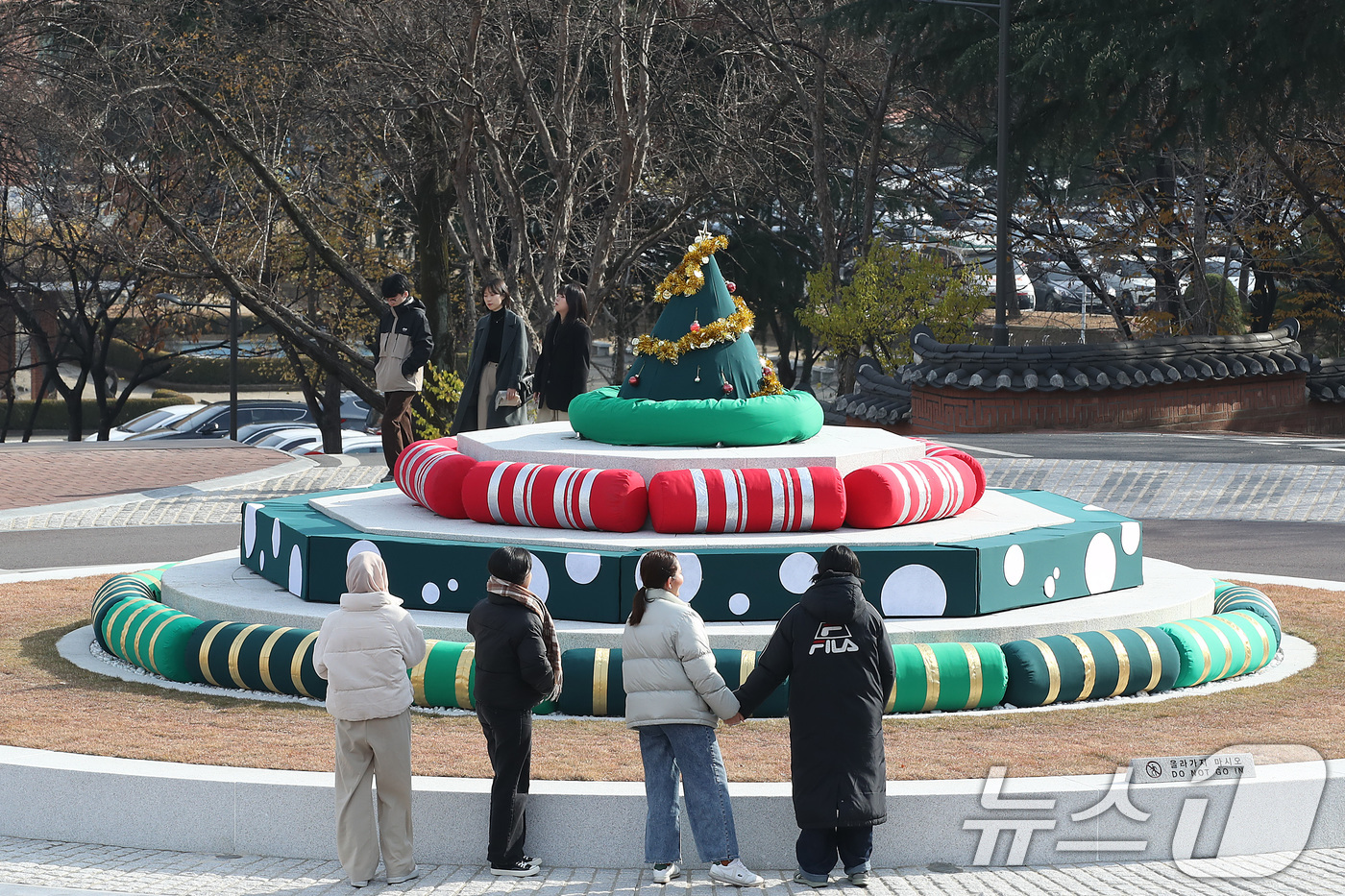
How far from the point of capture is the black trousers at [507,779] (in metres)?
5.52

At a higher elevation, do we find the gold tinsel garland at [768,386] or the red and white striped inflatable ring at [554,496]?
the gold tinsel garland at [768,386]

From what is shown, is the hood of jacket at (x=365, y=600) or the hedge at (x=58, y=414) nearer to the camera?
the hood of jacket at (x=365, y=600)

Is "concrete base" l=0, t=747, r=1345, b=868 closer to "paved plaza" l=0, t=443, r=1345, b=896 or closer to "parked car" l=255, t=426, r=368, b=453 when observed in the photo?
"paved plaza" l=0, t=443, r=1345, b=896

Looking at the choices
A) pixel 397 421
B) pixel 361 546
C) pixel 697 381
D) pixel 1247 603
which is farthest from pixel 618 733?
pixel 397 421

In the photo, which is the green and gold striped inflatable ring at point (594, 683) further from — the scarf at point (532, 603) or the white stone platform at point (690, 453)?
the white stone platform at point (690, 453)

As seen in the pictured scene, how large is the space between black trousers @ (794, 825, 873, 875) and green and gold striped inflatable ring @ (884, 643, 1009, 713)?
6.01ft

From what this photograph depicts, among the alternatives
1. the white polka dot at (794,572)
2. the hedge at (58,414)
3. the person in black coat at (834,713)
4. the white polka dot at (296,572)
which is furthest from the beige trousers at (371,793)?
the hedge at (58,414)

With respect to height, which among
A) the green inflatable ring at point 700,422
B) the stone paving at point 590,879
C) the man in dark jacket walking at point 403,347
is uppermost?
→ the man in dark jacket walking at point 403,347

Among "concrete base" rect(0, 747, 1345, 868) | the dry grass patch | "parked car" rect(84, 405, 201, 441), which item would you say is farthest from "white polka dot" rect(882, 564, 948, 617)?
"parked car" rect(84, 405, 201, 441)

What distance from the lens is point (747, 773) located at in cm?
619

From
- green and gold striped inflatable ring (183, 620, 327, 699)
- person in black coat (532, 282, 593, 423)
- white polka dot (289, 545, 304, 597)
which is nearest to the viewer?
green and gold striped inflatable ring (183, 620, 327, 699)

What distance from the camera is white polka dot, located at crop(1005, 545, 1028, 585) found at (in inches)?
320

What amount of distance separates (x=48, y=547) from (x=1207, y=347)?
18021mm

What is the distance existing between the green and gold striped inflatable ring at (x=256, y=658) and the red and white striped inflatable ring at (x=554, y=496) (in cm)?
154
